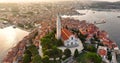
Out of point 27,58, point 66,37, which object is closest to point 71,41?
point 66,37

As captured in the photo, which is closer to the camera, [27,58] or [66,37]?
[66,37]

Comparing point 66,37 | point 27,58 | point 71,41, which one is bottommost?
point 27,58

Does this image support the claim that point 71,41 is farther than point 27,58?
No

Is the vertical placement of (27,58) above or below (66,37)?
below

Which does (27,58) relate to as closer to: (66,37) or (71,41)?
→ (66,37)

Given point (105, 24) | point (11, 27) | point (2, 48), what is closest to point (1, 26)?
point (11, 27)

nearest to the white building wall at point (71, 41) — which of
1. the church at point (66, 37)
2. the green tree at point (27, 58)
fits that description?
the church at point (66, 37)

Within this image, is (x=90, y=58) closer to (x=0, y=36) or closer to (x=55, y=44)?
(x=55, y=44)

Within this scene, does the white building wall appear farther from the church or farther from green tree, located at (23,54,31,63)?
green tree, located at (23,54,31,63)

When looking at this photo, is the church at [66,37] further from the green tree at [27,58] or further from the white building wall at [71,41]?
the green tree at [27,58]

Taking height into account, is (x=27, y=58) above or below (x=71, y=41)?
below

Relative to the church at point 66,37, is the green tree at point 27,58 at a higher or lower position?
lower

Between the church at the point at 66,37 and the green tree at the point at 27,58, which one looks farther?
the green tree at the point at 27,58
